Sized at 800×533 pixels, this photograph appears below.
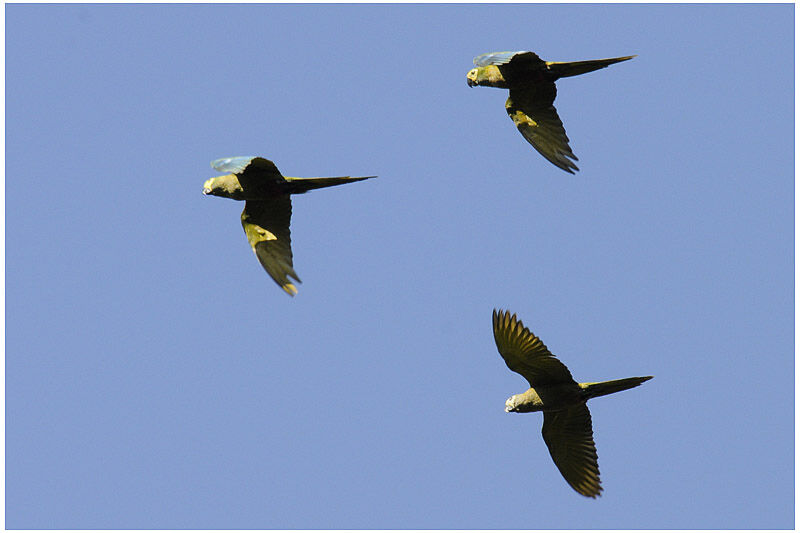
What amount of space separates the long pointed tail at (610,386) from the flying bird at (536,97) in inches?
155

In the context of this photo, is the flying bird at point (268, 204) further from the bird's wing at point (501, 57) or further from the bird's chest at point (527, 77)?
the bird's chest at point (527, 77)

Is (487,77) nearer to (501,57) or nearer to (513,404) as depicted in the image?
(501,57)

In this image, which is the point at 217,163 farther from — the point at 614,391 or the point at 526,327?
the point at 614,391

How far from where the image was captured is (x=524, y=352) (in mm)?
17016

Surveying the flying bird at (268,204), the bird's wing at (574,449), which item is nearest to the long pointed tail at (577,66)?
the flying bird at (268,204)

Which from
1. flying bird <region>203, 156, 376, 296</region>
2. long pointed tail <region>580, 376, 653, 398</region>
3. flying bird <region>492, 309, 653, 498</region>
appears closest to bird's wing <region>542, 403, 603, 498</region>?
flying bird <region>492, 309, 653, 498</region>

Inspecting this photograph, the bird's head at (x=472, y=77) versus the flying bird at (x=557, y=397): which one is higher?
the bird's head at (x=472, y=77)

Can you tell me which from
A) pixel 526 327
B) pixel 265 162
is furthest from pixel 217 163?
pixel 526 327

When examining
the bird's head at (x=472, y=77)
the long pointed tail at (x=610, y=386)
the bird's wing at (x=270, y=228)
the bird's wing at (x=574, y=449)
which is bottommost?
the bird's wing at (x=574, y=449)

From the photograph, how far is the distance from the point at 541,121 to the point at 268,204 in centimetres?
503

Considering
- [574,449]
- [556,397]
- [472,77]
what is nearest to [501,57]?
[472,77]

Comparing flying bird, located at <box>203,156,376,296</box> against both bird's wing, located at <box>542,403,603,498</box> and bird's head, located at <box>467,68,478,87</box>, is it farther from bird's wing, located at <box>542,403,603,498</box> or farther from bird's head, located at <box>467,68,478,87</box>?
bird's wing, located at <box>542,403,603,498</box>

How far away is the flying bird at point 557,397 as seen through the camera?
1692 centimetres

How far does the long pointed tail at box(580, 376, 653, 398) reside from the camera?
1641 cm
